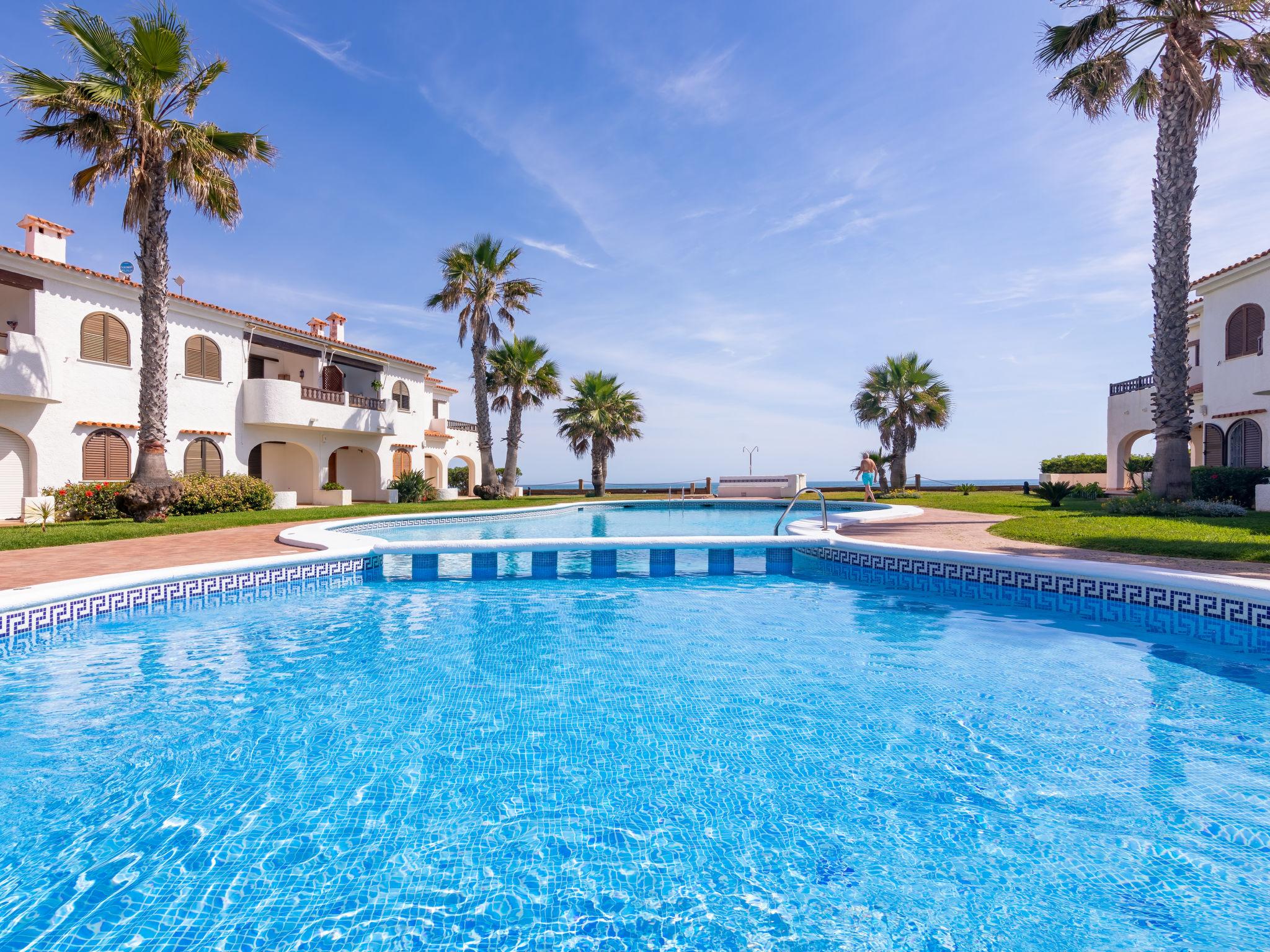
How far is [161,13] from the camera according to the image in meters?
13.3

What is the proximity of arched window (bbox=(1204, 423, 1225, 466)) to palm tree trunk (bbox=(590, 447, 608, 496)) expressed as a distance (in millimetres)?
23188

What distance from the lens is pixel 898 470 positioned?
28531 mm

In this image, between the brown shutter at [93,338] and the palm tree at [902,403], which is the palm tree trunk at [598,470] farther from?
the brown shutter at [93,338]

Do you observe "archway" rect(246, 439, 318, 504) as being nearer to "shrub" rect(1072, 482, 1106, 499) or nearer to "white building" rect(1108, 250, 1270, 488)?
"white building" rect(1108, 250, 1270, 488)

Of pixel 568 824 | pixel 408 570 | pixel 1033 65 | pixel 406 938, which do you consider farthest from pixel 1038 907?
pixel 1033 65

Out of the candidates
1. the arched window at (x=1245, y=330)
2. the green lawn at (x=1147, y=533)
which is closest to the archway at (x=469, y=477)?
the green lawn at (x=1147, y=533)

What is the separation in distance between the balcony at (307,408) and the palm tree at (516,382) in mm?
5254

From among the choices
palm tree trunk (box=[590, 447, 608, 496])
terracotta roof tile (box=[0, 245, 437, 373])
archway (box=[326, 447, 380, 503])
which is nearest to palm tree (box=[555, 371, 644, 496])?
palm tree trunk (box=[590, 447, 608, 496])

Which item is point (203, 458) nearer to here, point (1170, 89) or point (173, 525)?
point (173, 525)

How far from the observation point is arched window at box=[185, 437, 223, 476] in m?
18.8

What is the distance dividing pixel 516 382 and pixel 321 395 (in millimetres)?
8489

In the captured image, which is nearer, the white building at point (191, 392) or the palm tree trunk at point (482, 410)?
the white building at point (191, 392)

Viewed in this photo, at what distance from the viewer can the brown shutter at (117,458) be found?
54.6ft

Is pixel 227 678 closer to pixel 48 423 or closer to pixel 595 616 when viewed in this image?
pixel 595 616
